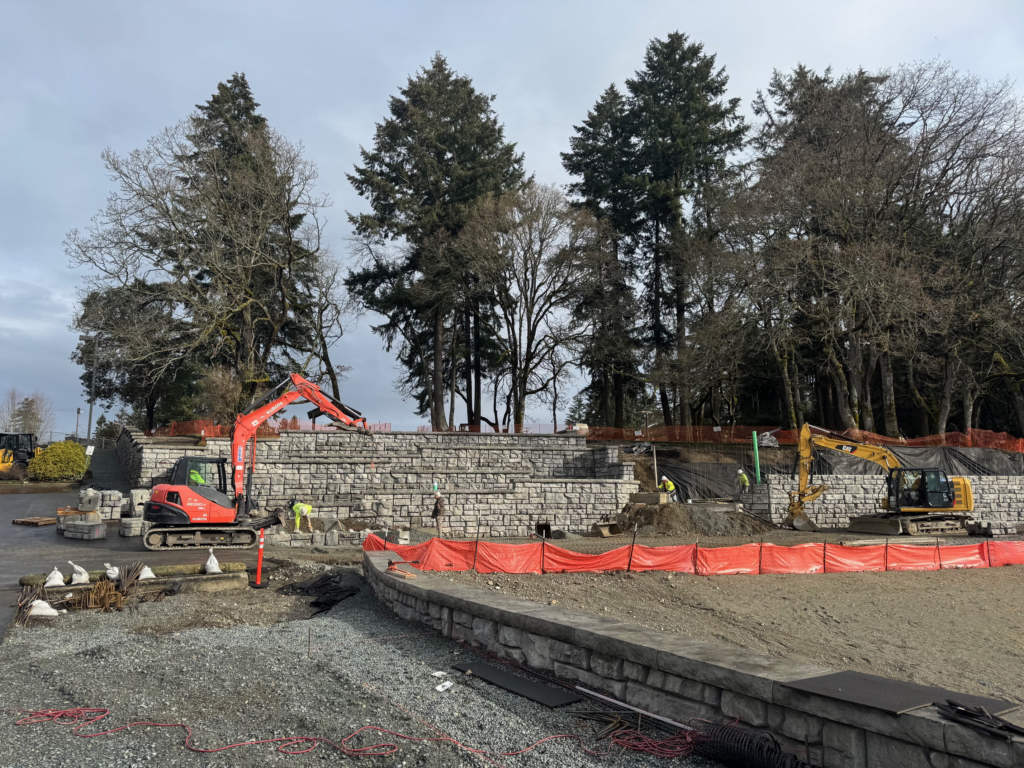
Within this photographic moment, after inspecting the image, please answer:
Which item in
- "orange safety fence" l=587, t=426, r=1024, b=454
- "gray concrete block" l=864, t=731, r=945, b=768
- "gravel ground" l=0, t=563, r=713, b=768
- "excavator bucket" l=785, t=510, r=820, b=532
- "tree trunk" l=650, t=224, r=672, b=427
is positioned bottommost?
"excavator bucket" l=785, t=510, r=820, b=532

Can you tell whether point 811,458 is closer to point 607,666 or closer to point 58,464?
point 607,666

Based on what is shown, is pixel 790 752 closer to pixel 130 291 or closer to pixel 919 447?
pixel 919 447

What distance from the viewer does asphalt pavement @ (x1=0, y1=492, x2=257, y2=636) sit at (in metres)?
11.3

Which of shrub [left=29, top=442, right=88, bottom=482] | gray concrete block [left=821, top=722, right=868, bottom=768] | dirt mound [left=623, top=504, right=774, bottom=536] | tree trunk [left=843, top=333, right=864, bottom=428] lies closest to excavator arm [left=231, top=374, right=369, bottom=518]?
dirt mound [left=623, top=504, right=774, bottom=536]

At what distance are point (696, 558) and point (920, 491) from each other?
39.8ft

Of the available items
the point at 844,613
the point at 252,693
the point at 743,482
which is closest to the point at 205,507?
the point at 252,693

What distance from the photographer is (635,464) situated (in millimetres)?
25688

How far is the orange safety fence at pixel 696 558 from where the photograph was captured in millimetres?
12141

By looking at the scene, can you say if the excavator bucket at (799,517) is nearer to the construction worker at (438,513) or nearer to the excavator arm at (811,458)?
the excavator arm at (811,458)

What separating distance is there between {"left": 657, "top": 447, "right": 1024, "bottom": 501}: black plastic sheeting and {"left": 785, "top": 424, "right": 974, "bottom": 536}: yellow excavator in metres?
1.49

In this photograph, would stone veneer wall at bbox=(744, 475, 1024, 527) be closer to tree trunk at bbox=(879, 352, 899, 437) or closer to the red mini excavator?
tree trunk at bbox=(879, 352, 899, 437)

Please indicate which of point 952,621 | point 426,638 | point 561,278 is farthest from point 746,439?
point 426,638

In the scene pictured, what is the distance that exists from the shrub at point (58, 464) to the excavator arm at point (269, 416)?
12.0 meters

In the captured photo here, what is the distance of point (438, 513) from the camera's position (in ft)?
63.6
